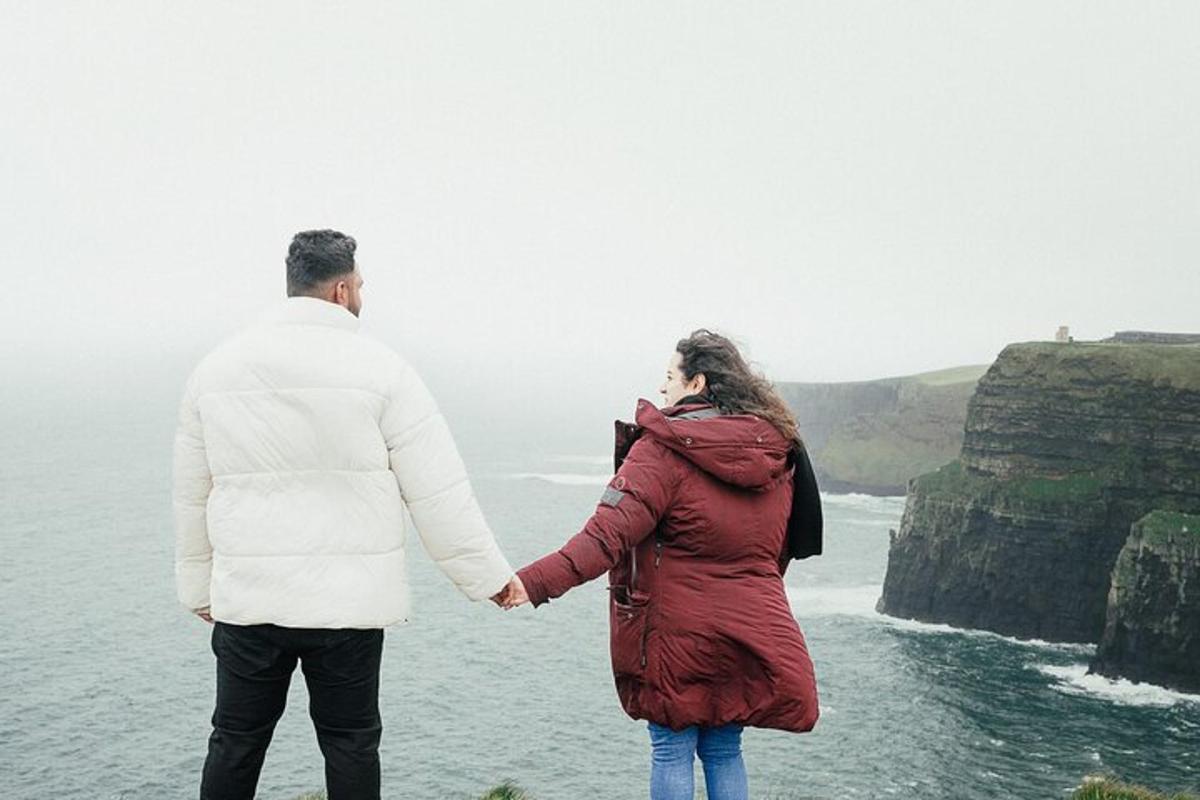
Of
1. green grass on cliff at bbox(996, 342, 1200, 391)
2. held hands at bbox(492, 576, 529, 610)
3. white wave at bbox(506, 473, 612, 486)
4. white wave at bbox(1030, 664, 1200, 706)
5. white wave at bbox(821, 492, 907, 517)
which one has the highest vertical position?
green grass on cliff at bbox(996, 342, 1200, 391)

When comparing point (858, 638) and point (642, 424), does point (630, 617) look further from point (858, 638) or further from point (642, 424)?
point (858, 638)

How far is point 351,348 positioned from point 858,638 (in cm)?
6020

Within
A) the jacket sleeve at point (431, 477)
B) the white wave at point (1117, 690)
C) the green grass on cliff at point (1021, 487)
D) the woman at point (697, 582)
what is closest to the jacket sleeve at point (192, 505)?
the jacket sleeve at point (431, 477)

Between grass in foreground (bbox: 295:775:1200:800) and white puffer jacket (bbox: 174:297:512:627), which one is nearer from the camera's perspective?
white puffer jacket (bbox: 174:297:512:627)

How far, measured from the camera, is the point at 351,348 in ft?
19.2

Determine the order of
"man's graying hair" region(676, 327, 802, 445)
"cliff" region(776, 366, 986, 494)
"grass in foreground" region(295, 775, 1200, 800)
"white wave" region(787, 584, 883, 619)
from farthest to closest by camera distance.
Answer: "cliff" region(776, 366, 986, 494) → "white wave" region(787, 584, 883, 619) → "grass in foreground" region(295, 775, 1200, 800) → "man's graying hair" region(676, 327, 802, 445)

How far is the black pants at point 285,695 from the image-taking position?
18.9 ft

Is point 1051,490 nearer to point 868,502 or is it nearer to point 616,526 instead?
point 868,502

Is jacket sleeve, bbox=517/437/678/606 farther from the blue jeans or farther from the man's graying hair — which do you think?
the blue jeans

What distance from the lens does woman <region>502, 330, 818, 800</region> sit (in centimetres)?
621

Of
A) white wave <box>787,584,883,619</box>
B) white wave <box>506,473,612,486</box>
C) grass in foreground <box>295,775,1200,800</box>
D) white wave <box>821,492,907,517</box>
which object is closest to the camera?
grass in foreground <box>295,775,1200,800</box>

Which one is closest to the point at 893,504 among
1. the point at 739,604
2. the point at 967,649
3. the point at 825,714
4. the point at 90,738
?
the point at 967,649

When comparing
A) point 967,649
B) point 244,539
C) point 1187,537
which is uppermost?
point 244,539

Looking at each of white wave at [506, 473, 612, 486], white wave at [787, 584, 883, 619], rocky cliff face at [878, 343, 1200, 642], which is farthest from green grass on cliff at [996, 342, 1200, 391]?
white wave at [506, 473, 612, 486]
